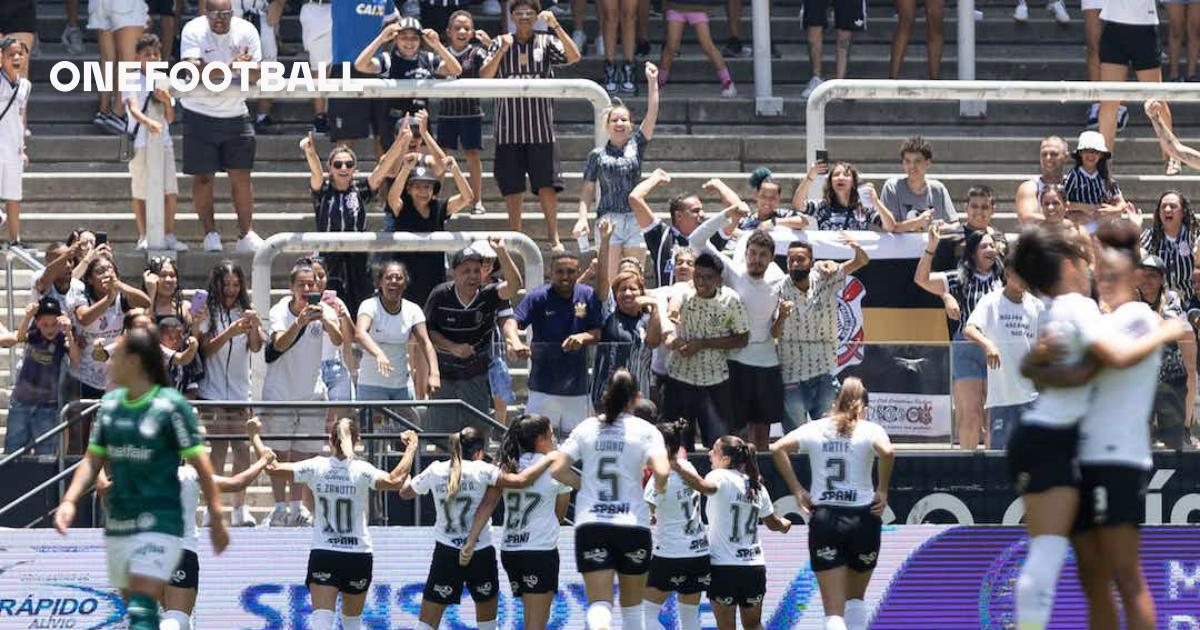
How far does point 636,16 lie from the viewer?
831 inches

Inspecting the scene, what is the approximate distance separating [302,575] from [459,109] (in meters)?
4.44

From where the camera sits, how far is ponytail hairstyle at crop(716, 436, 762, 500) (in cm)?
1462

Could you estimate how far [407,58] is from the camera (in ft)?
59.0

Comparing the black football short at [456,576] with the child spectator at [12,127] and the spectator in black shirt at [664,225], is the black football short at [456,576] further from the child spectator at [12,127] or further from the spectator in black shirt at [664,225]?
→ the child spectator at [12,127]

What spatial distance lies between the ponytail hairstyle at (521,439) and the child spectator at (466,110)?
13.7 ft

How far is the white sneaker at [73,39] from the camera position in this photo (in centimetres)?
2123

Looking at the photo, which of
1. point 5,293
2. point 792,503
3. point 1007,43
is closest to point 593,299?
point 792,503

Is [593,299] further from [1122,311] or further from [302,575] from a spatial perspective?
[1122,311]

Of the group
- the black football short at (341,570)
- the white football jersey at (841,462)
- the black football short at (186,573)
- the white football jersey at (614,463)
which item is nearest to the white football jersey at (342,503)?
the black football short at (341,570)

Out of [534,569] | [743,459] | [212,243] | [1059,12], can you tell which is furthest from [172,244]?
[1059,12]

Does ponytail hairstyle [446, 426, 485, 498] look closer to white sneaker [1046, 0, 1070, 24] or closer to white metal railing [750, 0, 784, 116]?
white metal railing [750, 0, 784, 116]

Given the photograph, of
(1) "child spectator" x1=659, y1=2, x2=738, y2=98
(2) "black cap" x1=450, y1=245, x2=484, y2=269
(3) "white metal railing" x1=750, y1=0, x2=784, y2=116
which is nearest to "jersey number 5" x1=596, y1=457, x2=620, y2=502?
(2) "black cap" x1=450, y1=245, x2=484, y2=269

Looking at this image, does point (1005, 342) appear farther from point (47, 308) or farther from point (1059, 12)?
point (1059, 12)

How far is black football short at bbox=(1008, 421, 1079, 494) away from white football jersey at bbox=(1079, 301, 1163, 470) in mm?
61
